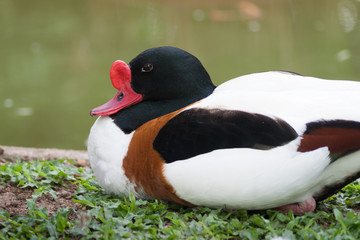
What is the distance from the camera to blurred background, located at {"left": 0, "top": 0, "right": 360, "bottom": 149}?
721cm

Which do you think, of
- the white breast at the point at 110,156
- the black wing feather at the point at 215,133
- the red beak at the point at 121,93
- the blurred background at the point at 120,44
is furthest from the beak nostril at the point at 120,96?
the blurred background at the point at 120,44

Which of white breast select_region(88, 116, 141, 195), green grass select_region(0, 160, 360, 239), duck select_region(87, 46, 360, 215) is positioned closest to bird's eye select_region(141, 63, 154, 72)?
duck select_region(87, 46, 360, 215)

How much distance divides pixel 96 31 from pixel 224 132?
881cm

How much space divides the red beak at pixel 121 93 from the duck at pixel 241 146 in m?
0.10

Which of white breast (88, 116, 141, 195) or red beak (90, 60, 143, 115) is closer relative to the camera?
white breast (88, 116, 141, 195)

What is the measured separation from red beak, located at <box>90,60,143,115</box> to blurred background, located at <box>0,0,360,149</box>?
10.8 ft

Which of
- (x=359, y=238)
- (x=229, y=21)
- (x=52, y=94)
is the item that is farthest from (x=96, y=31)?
(x=359, y=238)

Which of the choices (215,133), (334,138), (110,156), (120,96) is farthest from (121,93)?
(334,138)

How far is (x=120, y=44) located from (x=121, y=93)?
23.5ft

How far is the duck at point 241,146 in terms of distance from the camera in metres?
2.54

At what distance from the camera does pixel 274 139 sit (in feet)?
8.32

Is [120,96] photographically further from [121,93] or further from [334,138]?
[334,138]

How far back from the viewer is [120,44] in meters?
10.1

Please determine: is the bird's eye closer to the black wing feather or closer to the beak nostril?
the beak nostril
